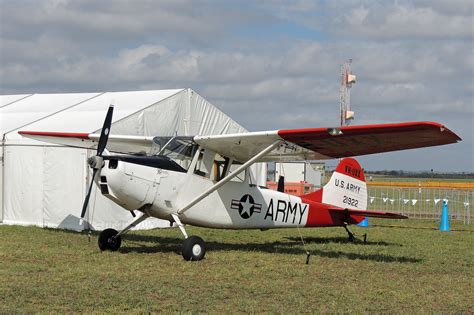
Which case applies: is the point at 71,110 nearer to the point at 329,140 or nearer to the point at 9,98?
the point at 9,98

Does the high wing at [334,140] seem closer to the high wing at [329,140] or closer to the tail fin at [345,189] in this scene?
the high wing at [329,140]

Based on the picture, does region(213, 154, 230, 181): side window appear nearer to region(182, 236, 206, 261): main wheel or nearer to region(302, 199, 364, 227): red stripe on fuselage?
region(182, 236, 206, 261): main wheel

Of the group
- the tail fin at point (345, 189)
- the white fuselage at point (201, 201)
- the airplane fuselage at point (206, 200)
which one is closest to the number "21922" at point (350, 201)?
the tail fin at point (345, 189)

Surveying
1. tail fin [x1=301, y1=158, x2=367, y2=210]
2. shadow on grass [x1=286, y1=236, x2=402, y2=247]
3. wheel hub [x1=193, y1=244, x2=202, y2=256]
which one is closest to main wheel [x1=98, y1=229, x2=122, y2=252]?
wheel hub [x1=193, y1=244, x2=202, y2=256]

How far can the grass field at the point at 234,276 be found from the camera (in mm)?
6934

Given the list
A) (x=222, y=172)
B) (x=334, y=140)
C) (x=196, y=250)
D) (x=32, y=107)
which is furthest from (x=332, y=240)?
(x=32, y=107)

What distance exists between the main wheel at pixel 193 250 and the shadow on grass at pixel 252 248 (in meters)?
1.16

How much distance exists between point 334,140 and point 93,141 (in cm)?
584

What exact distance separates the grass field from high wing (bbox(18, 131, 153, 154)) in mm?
2057

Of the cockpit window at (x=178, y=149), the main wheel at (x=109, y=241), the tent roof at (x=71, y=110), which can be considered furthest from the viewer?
the tent roof at (x=71, y=110)

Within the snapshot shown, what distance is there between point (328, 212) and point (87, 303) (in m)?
→ 7.94

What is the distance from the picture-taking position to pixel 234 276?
889cm

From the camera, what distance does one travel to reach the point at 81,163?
1522 cm

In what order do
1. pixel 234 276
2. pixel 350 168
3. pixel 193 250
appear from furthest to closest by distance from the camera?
pixel 350 168 → pixel 193 250 → pixel 234 276
